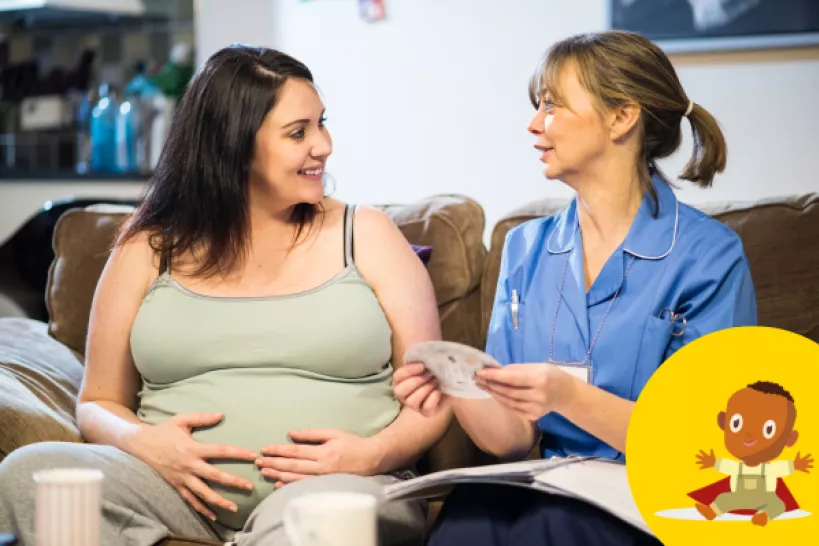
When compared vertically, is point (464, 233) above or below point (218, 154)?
below

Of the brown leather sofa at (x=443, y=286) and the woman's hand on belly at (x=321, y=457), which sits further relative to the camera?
the brown leather sofa at (x=443, y=286)

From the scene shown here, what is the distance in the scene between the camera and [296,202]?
6.11 feet

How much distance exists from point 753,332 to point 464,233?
3.45ft

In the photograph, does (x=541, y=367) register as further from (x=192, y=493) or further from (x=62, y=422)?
(x=62, y=422)

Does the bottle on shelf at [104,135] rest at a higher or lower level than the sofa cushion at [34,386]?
higher

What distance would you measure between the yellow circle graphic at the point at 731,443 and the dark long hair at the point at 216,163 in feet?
2.93

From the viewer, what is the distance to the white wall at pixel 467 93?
9.50 feet

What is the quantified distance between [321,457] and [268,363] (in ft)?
0.69

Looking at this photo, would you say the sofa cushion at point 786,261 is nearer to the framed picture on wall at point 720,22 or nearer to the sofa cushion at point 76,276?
the framed picture on wall at point 720,22

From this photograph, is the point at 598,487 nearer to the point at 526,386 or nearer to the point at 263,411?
the point at 526,386

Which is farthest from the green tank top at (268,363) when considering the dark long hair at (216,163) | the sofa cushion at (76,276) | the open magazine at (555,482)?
the sofa cushion at (76,276)

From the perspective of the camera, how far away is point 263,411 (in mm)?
1745

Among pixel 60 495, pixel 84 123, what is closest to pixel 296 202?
pixel 60 495

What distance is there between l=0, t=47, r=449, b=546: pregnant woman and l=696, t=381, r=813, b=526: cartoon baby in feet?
1.86
